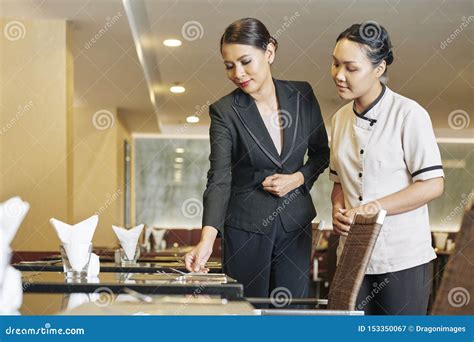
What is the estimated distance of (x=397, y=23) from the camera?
502cm

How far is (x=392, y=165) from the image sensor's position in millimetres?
1786

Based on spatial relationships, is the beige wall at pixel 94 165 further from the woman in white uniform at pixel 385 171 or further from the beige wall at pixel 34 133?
the woman in white uniform at pixel 385 171

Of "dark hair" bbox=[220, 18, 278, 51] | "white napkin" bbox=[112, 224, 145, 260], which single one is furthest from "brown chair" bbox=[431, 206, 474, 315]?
"white napkin" bbox=[112, 224, 145, 260]

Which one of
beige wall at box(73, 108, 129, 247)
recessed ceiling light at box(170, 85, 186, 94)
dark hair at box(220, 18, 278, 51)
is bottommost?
dark hair at box(220, 18, 278, 51)

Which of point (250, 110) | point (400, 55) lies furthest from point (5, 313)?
point (400, 55)

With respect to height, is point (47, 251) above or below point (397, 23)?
below

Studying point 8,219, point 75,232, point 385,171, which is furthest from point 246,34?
point 8,219

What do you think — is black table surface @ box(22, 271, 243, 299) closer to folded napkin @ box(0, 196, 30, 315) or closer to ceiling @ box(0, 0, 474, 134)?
folded napkin @ box(0, 196, 30, 315)

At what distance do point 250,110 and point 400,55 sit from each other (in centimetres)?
416

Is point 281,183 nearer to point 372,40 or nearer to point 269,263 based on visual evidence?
point 269,263

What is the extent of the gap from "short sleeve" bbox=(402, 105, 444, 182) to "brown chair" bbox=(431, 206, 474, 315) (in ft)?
2.74

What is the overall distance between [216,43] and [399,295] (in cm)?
416

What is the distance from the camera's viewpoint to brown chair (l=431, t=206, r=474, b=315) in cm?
85
